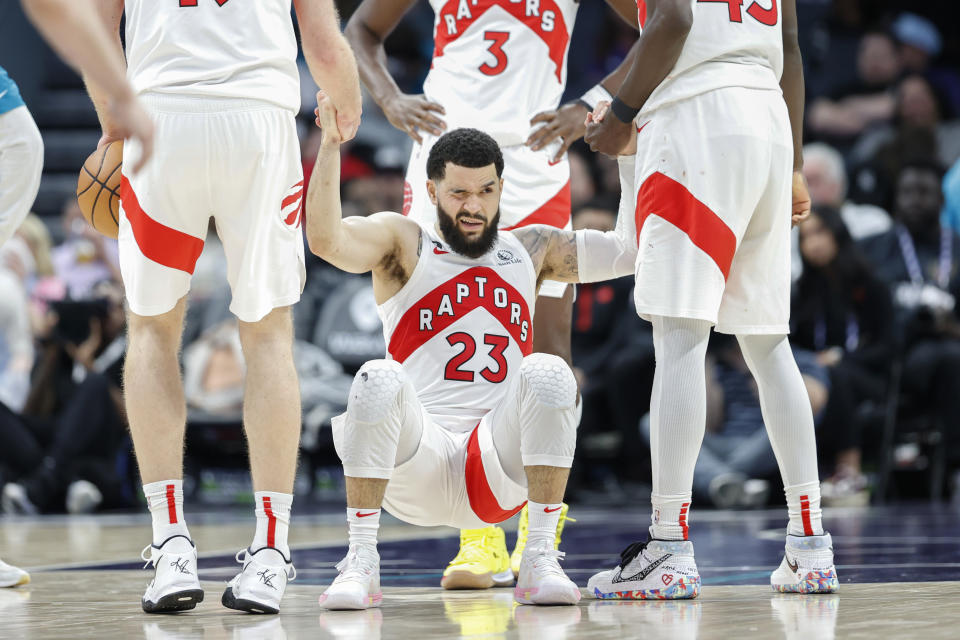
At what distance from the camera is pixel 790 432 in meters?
4.22

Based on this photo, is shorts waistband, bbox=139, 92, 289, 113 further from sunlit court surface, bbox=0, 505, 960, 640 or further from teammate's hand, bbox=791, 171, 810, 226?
teammate's hand, bbox=791, 171, 810, 226

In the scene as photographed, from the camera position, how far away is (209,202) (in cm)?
392

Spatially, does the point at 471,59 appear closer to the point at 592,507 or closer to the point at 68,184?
the point at 592,507

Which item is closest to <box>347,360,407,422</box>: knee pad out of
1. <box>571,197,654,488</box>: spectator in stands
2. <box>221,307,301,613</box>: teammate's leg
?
<box>221,307,301,613</box>: teammate's leg

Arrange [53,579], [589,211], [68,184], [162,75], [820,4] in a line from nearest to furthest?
[162,75]
[53,579]
[589,211]
[820,4]
[68,184]

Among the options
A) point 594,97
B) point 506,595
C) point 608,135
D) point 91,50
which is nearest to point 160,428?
point 506,595

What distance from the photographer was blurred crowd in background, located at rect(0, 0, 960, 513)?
29.3 ft

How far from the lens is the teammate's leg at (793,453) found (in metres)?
4.12

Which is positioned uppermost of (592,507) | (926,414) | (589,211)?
(589,211)

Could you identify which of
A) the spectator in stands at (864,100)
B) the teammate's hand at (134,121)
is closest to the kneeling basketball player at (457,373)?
the teammate's hand at (134,121)

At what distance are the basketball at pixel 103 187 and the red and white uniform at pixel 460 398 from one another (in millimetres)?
938

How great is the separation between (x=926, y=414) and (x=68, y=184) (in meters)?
8.72

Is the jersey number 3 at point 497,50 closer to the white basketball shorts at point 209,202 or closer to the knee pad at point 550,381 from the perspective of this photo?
the white basketball shorts at point 209,202

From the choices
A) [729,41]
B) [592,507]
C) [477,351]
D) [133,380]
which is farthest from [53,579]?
[592,507]
